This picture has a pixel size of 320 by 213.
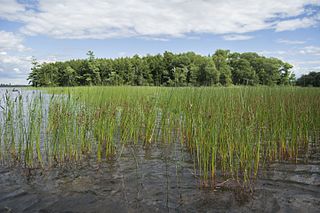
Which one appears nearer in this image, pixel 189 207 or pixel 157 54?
pixel 189 207

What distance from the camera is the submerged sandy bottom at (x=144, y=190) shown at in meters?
2.99

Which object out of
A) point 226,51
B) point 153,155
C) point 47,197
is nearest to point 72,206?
point 47,197

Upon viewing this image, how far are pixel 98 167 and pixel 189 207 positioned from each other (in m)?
1.87

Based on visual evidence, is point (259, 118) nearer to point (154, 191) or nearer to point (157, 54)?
point (154, 191)

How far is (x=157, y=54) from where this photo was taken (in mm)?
70375


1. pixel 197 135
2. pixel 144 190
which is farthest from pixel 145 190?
pixel 197 135

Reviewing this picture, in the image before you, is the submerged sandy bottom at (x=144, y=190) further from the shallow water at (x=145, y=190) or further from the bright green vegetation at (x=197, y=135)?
the bright green vegetation at (x=197, y=135)

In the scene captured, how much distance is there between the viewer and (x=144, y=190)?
3412 millimetres

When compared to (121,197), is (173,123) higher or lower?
higher

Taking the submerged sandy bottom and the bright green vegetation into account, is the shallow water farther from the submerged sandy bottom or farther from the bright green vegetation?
the bright green vegetation

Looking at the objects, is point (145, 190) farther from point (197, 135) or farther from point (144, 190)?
point (197, 135)

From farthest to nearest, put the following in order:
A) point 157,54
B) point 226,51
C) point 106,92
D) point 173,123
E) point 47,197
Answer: point 226,51
point 157,54
point 106,92
point 173,123
point 47,197

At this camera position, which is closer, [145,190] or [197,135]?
[145,190]

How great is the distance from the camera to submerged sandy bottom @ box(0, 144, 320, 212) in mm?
2988
